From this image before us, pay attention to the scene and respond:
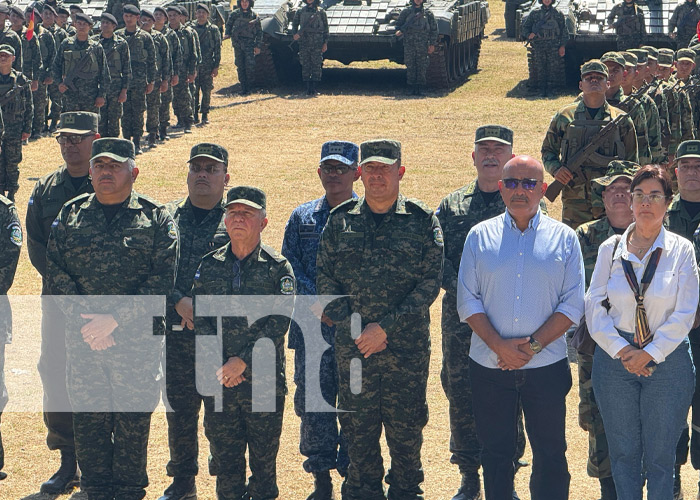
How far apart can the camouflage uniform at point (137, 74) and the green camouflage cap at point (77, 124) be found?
→ 341 inches

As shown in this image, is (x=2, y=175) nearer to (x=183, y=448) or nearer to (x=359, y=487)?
(x=183, y=448)

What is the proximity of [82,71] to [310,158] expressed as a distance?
316 cm

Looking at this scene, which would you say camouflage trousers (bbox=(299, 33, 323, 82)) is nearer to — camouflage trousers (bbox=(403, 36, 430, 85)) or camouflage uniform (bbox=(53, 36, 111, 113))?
camouflage trousers (bbox=(403, 36, 430, 85))

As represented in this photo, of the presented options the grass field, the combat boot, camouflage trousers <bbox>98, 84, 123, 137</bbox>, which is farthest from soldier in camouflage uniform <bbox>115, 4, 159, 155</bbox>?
the combat boot

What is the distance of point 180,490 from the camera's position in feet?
18.8

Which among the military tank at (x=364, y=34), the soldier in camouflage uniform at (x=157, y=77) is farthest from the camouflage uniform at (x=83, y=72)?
the military tank at (x=364, y=34)

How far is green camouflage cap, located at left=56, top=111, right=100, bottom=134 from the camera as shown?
613cm

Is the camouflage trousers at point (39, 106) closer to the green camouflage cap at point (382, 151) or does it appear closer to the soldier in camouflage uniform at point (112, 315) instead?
the soldier in camouflage uniform at point (112, 315)

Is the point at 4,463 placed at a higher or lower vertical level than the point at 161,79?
lower

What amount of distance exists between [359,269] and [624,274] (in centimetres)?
127

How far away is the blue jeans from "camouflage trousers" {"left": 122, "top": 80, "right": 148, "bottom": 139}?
1117 cm

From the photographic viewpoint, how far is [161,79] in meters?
15.5

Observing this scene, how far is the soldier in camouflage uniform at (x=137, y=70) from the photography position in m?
14.8

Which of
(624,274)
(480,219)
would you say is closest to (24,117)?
(480,219)
